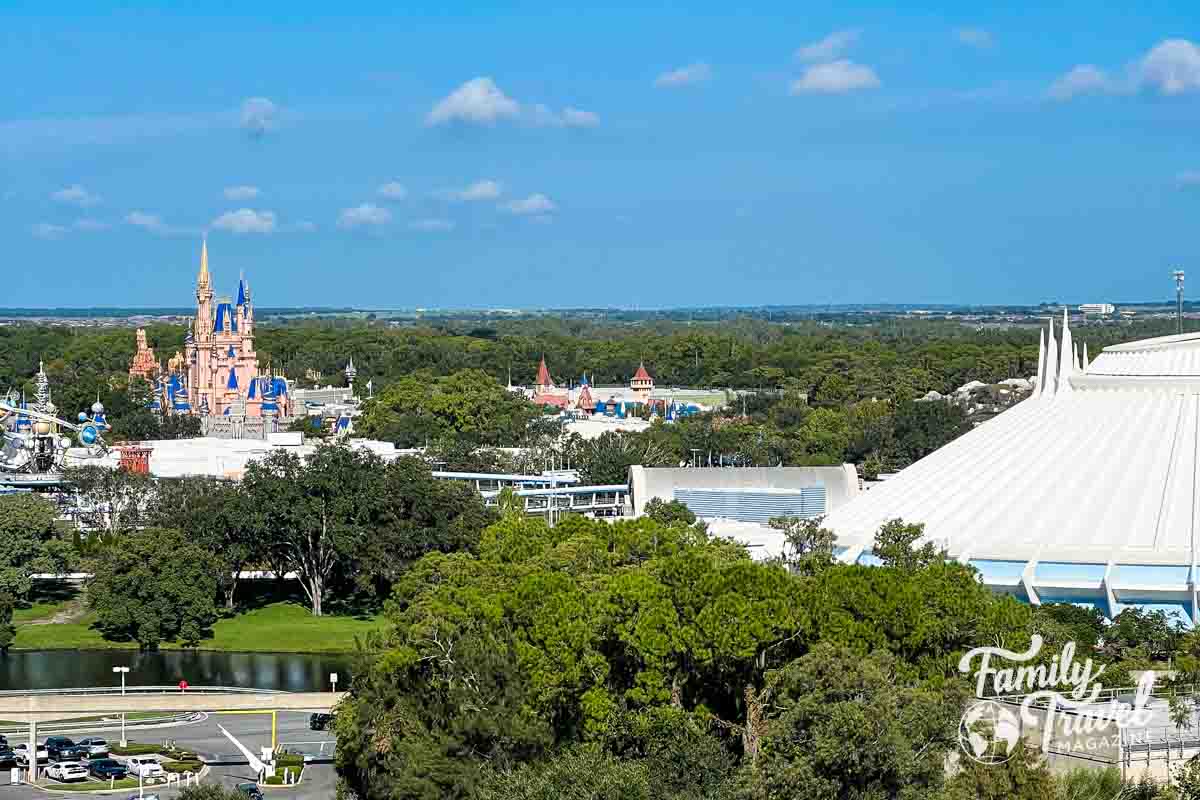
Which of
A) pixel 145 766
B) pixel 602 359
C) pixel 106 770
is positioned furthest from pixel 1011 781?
pixel 602 359

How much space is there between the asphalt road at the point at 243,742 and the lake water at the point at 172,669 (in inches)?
200

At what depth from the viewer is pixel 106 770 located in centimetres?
3669

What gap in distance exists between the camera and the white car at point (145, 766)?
35.9 m

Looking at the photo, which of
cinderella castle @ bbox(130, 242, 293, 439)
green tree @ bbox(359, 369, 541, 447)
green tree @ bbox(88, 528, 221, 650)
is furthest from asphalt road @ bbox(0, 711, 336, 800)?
cinderella castle @ bbox(130, 242, 293, 439)

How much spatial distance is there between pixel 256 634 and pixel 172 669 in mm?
4965

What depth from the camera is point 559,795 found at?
82.7 feet

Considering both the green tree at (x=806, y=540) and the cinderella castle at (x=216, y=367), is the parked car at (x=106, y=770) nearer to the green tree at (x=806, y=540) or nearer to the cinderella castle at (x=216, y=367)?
the green tree at (x=806, y=540)

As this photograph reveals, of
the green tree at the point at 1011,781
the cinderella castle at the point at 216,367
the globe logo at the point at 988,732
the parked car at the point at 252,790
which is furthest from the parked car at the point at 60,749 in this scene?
the cinderella castle at the point at 216,367

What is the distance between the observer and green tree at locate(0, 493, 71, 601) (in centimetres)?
5750

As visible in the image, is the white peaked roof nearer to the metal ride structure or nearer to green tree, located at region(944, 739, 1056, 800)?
green tree, located at region(944, 739, 1056, 800)

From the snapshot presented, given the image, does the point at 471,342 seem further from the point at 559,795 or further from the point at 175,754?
the point at 559,795

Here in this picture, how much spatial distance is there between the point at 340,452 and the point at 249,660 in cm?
1186

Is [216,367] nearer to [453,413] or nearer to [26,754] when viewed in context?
[453,413]

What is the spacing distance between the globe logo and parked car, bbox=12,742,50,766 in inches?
729
